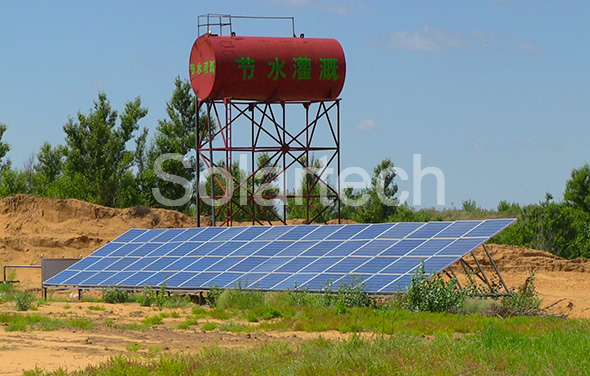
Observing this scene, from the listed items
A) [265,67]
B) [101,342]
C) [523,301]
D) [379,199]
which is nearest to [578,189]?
[379,199]

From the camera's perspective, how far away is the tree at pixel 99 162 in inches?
1978

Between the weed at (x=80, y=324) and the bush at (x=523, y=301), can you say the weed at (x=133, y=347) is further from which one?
the bush at (x=523, y=301)

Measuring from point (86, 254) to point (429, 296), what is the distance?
26.3 m

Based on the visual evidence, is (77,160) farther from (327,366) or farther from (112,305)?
(327,366)

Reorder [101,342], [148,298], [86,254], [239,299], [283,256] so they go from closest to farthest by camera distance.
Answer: [101,342] < [239,299] < [148,298] < [283,256] < [86,254]

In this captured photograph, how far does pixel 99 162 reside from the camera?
50.3m

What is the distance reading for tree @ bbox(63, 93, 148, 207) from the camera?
50.2m

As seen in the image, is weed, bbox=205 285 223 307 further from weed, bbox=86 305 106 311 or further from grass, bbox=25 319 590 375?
grass, bbox=25 319 590 375

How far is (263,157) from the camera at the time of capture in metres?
54.0

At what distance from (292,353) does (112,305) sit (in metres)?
12.2

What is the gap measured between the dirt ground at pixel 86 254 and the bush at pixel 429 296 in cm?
296

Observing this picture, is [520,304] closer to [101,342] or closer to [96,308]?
[101,342]

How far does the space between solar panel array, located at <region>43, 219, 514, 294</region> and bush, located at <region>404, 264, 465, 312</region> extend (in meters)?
0.37

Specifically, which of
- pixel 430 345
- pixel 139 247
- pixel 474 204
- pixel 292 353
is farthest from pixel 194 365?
pixel 474 204
